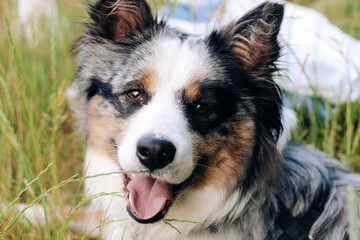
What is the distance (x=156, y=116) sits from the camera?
78.1 inches

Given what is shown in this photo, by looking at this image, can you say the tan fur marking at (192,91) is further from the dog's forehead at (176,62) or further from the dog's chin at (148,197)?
the dog's chin at (148,197)

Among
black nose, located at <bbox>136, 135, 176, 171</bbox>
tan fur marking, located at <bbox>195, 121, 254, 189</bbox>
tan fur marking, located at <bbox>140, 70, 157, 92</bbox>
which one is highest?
tan fur marking, located at <bbox>140, 70, 157, 92</bbox>

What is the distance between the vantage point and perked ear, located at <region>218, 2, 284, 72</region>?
2.03 meters

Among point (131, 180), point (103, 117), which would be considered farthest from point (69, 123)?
point (131, 180)

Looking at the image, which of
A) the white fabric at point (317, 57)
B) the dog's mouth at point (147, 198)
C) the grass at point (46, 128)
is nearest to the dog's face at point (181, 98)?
the dog's mouth at point (147, 198)

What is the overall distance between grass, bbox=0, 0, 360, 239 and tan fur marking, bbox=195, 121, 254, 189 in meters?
0.98

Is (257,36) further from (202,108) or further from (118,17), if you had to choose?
(118,17)

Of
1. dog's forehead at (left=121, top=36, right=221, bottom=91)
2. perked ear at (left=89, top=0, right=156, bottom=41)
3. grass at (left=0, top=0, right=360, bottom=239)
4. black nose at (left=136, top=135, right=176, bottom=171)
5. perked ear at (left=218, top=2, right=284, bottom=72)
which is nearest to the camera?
black nose at (left=136, top=135, right=176, bottom=171)

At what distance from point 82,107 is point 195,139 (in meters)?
0.90

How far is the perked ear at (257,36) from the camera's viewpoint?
203 centimetres

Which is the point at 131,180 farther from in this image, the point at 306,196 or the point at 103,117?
the point at 306,196

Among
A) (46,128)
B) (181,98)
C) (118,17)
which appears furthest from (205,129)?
(46,128)

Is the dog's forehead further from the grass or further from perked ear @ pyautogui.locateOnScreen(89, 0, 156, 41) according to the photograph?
the grass

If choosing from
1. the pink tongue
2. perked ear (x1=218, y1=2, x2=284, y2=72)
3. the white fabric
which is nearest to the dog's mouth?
the pink tongue
